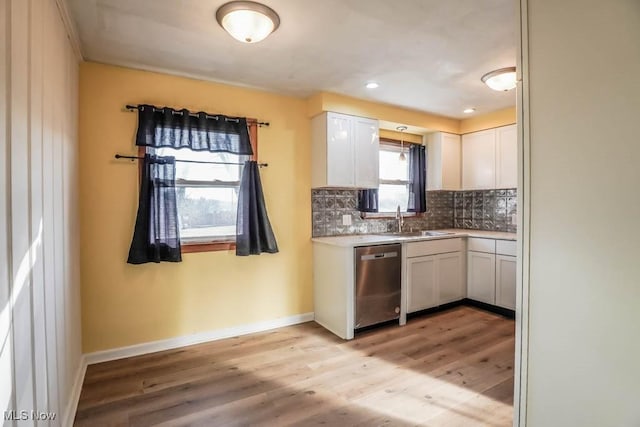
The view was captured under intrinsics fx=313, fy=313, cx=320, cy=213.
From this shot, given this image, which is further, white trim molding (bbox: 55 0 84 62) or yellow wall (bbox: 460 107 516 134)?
yellow wall (bbox: 460 107 516 134)

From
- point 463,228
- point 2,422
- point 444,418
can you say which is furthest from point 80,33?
point 463,228

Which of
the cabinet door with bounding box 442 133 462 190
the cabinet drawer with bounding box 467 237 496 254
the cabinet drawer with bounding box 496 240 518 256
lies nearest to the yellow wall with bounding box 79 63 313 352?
the cabinet door with bounding box 442 133 462 190

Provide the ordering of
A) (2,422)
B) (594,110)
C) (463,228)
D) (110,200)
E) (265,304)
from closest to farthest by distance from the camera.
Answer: (2,422) → (594,110) → (110,200) → (265,304) → (463,228)

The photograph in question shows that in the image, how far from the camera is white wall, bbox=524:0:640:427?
3.57ft

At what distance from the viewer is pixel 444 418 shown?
192cm

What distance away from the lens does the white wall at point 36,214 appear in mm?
1066

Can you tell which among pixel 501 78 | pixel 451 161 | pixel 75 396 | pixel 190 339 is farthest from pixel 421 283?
pixel 75 396

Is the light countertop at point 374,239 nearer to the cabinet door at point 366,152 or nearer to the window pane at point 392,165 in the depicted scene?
the cabinet door at point 366,152

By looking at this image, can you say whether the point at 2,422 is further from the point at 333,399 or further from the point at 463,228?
the point at 463,228

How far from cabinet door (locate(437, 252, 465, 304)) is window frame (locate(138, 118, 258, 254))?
2465mm

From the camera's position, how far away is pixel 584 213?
120 centimetres

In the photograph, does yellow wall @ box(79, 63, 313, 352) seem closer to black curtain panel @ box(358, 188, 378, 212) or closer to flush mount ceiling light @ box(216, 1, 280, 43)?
black curtain panel @ box(358, 188, 378, 212)

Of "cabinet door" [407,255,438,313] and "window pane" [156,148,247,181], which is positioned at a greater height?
"window pane" [156,148,247,181]

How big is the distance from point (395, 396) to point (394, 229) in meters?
2.39
